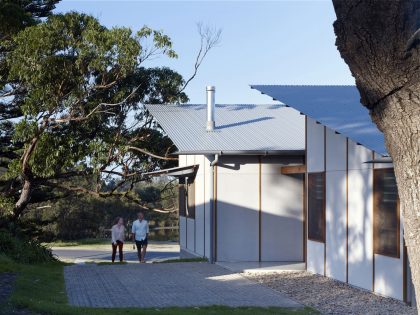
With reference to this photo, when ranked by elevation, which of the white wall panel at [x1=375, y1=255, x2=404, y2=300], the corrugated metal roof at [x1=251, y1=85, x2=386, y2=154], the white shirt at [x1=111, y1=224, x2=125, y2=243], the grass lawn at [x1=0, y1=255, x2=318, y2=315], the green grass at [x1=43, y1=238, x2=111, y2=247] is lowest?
the green grass at [x1=43, y1=238, x2=111, y2=247]

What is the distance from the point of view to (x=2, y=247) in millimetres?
20375

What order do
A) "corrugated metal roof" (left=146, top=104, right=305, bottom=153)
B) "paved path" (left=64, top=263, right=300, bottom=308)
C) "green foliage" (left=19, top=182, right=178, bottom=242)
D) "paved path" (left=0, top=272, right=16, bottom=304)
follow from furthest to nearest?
"green foliage" (left=19, top=182, right=178, bottom=242)
"corrugated metal roof" (left=146, top=104, right=305, bottom=153)
"paved path" (left=64, top=263, right=300, bottom=308)
"paved path" (left=0, top=272, right=16, bottom=304)

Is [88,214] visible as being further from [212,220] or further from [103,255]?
[212,220]

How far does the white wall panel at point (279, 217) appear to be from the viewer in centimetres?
2034

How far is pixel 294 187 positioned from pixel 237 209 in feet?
5.23

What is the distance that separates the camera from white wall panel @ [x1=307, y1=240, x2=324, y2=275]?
1702 centimetres

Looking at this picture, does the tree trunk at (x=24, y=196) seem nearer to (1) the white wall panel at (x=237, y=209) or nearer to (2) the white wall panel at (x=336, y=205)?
(1) the white wall panel at (x=237, y=209)

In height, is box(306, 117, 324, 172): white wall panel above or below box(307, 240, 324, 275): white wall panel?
above

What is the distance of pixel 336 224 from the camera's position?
52.7 ft

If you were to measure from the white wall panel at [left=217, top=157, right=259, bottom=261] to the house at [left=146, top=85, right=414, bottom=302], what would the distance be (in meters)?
0.03

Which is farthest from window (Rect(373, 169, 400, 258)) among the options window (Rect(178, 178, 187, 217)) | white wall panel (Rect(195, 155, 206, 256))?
window (Rect(178, 178, 187, 217))

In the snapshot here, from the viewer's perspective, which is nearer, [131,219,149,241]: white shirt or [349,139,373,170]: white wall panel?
[349,139,373,170]: white wall panel

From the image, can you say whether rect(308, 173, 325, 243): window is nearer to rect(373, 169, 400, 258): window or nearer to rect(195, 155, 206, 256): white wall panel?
rect(373, 169, 400, 258): window

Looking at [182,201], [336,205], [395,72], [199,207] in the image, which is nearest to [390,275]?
[336,205]
